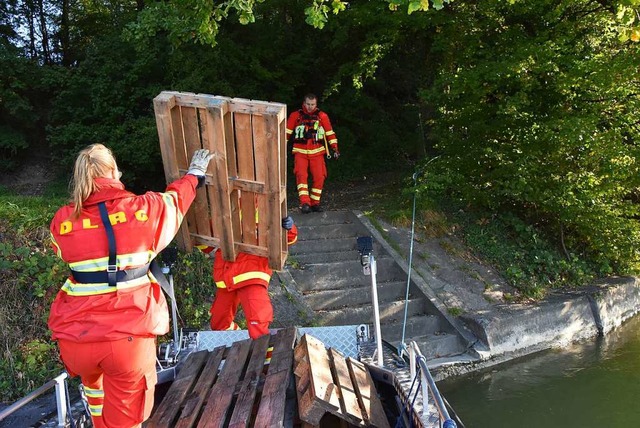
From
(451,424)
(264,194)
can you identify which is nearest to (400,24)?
(264,194)

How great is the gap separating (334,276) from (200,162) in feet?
13.6

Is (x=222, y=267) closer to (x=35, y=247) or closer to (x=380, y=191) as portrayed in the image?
Answer: (x=35, y=247)

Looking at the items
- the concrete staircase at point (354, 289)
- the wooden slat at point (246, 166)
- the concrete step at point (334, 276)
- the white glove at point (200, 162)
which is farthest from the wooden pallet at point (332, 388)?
the concrete step at point (334, 276)

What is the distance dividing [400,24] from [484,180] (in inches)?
119

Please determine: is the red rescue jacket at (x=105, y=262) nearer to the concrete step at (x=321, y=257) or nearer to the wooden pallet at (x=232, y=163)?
the wooden pallet at (x=232, y=163)

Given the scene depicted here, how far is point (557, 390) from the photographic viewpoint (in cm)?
663

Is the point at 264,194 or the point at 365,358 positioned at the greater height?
the point at 264,194

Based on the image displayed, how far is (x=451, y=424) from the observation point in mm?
2908

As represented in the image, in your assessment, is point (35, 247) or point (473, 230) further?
point (473, 230)

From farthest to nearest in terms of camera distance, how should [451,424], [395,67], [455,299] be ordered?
[395,67]
[455,299]
[451,424]

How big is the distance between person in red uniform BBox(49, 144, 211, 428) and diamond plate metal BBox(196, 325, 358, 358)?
164cm

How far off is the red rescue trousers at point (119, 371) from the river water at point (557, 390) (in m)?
3.80

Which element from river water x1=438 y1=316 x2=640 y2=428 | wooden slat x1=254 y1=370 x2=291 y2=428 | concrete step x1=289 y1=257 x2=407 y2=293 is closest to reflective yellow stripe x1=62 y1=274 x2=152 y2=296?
wooden slat x1=254 y1=370 x2=291 y2=428

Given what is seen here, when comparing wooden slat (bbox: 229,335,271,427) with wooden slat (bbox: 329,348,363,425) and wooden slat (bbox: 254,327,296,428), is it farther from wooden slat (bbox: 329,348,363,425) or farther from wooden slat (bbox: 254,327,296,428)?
wooden slat (bbox: 329,348,363,425)
